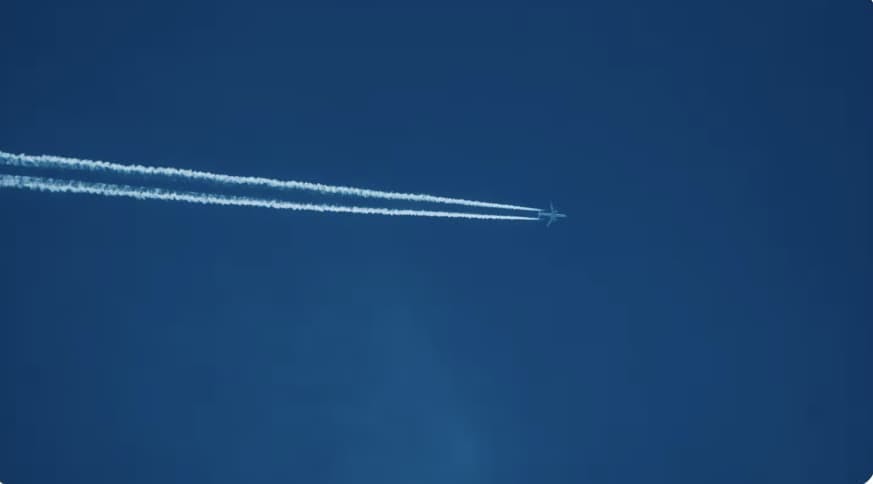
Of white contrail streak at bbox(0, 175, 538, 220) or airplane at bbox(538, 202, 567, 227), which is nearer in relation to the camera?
white contrail streak at bbox(0, 175, 538, 220)

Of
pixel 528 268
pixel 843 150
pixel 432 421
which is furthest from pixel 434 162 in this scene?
pixel 843 150

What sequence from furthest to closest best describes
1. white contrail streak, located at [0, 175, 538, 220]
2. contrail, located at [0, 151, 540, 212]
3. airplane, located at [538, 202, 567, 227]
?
airplane, located at [538, 202, 567, 227], contrail, located at [0, 151, 540, 212], white contrail streak, located at [0, 175, 538, 220]

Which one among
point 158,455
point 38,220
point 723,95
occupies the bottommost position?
point 158,455

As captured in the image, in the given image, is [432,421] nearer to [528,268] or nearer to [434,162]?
[528,268]

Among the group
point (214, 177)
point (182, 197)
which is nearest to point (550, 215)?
point (214, 177)

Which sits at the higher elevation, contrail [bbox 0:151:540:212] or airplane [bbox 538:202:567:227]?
airplane [bbox 538:202:567:227]

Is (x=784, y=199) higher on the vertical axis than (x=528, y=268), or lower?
higher
